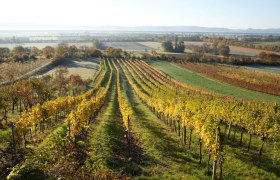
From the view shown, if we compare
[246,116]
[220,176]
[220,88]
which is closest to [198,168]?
[220,176]

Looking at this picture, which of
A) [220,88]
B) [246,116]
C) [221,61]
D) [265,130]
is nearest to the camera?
[265,130]

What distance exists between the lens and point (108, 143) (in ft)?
108

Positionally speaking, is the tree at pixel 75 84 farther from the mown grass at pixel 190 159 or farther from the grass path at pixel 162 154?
the mown grass at pixel 190 159

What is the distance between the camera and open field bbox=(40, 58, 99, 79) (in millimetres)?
103500

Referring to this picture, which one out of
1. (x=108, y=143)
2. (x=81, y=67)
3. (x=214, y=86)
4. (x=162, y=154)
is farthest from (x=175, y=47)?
(x=162, y=154)

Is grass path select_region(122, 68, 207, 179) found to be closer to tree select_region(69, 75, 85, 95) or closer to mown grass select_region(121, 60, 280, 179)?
mown grass select_region(121, 60, 280, 179)

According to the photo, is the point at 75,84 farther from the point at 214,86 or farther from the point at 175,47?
the point at 175,47

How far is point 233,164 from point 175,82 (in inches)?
2300

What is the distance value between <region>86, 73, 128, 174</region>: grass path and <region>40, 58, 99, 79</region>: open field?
5482 centimetres

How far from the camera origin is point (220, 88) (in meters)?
79.9

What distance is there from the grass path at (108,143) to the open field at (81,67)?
54816mm

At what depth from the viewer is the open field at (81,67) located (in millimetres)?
103500

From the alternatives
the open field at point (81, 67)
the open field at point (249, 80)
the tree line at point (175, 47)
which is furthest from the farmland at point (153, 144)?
the tree line at point (175, 47)

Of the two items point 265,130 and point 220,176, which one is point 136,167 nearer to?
point 220,176
